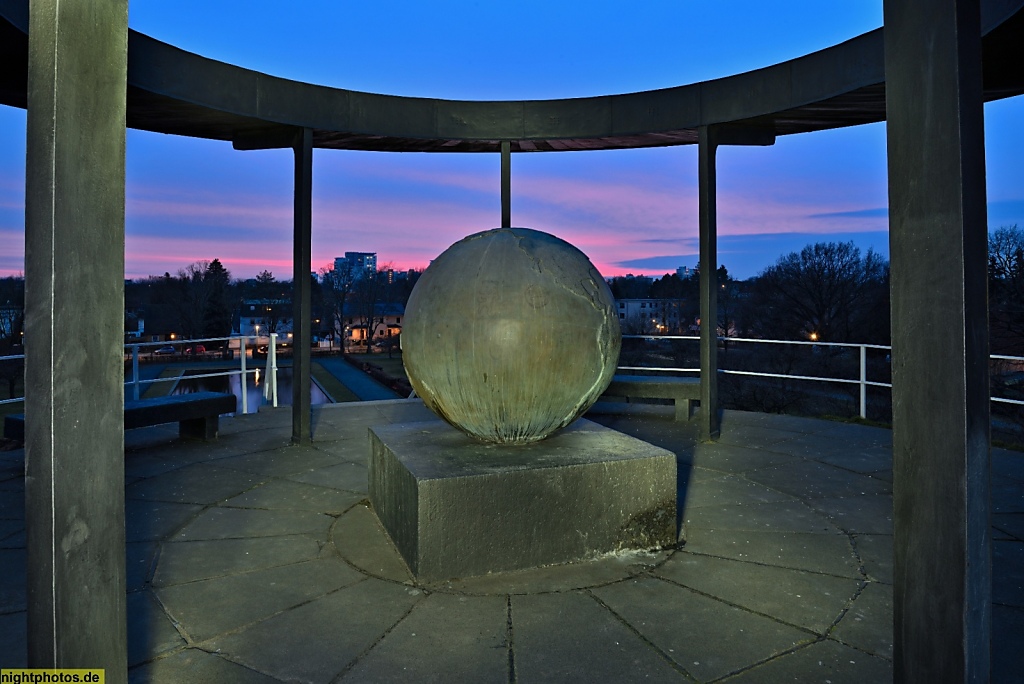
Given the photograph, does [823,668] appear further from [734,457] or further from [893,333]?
[734,457]

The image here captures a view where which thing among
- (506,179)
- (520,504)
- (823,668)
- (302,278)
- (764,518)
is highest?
(506,179)

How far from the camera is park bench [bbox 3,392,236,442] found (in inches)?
280

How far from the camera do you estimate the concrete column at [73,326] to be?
2010 millimetres

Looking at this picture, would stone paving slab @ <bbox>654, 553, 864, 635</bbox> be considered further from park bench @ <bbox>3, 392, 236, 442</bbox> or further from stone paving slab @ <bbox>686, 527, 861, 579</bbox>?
park bench @ <bbox>3, 392, 236, 442</bbox>

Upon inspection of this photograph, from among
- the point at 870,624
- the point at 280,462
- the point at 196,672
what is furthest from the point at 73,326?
the point at 280,462

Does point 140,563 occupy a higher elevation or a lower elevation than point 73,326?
lower

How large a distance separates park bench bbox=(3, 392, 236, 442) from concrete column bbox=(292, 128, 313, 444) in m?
1.08

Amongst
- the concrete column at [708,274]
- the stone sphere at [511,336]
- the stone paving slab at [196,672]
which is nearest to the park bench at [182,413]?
the stone sphere at [511,336]

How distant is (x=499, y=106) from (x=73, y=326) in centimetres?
681

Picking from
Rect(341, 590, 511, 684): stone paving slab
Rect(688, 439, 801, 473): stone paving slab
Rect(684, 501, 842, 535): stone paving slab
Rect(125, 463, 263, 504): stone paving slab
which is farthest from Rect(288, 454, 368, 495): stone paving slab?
Rect(688, 439, 801, 473): stone paving slab

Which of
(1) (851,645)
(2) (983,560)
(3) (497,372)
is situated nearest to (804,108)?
(3) (497,372)

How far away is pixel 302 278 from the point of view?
7.84m

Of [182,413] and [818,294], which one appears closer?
[182,413]

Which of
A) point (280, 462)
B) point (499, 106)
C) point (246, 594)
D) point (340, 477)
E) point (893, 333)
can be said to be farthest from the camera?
point (499, 106)
